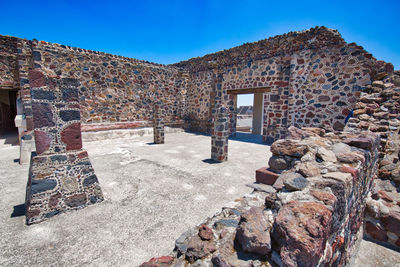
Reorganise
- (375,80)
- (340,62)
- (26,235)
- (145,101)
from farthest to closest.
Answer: (145,101) < (340,62) < (375,80) < (26,235)

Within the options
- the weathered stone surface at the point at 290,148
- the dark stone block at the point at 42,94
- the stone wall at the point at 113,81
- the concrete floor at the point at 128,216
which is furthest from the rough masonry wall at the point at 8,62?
the weathered stone surface at the point at 290,148

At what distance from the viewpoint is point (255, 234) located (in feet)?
4.07

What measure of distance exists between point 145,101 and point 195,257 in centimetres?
962

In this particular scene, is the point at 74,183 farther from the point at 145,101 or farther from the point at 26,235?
the point at 145,101

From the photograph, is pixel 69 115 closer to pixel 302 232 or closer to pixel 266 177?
pixel 266 177

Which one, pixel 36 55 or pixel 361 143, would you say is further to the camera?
pixel 36 55

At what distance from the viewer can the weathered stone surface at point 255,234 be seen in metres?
1.19

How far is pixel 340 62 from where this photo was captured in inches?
250

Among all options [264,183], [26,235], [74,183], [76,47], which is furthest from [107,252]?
[76,47]

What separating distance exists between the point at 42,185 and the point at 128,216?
1286 mm

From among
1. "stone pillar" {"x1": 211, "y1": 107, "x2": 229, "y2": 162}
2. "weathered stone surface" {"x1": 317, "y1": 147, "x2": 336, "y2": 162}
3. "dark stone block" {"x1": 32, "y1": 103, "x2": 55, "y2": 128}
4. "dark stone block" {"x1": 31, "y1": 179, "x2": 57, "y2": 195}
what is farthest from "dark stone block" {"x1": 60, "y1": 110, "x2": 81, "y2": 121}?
"weathered stone surface" {"x1": 317, "y1": 147, "x2": 336, "y2": 162}

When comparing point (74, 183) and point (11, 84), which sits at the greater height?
point (11, 84)

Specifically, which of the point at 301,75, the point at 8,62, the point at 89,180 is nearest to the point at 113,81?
the point at 8,62

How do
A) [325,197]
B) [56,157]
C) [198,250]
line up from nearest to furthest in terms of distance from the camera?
[198,250]
[325,197]
[56,157]
